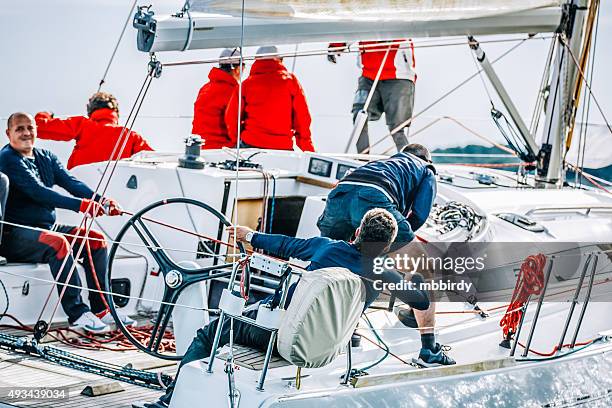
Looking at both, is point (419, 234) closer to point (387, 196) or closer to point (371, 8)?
point (387, 196)

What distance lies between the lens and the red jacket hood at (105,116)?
648cm

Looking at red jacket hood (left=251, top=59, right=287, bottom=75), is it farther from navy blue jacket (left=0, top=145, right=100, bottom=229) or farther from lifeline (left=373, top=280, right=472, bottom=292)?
lifeline (left=373, top=280, right=472, bottom=292)

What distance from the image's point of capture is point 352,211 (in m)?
4.81

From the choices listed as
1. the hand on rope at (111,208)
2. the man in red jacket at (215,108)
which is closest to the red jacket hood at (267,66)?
the man in red jacket at (215,108)

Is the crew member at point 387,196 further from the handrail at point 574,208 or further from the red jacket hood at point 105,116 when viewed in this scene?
the red jacket hood at point 105,116

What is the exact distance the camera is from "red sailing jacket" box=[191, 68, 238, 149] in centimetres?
749

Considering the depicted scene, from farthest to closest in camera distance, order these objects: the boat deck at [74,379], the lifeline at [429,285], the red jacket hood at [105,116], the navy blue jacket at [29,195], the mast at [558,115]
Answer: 1. the red jacket hood at [105,116]
2. the mast at [558,115]
3. the navy blue jacket at [29,195]
4. the boat deck at [74,379]
5. the lifeline at [429,285]

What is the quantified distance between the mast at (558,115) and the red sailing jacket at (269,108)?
1610 millimetres

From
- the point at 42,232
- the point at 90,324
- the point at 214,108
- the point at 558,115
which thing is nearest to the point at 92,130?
the point at 214,108

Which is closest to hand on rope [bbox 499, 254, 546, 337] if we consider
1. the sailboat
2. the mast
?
the sailboat

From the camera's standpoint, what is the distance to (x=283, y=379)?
12.7 feet

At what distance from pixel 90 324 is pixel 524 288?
2.00 meters

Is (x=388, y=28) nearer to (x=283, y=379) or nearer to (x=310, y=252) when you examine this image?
(x=310, y=252)

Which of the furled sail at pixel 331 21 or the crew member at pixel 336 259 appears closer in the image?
the crew member at pixel 336 259
